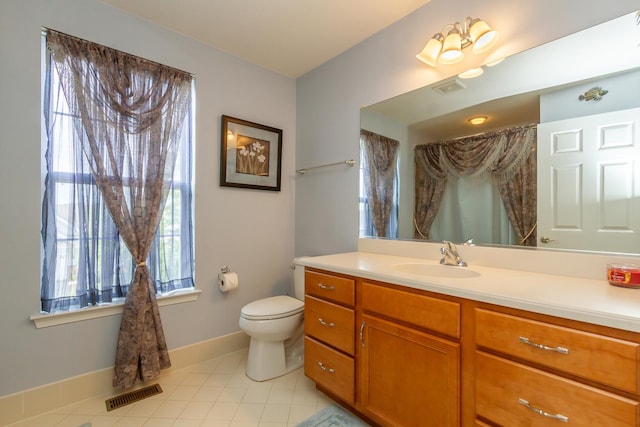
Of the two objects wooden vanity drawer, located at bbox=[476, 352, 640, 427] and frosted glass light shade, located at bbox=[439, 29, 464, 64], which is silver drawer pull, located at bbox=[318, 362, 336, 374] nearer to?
wooden vanity drawer, located at bbox=[476, 352, 640, 427]

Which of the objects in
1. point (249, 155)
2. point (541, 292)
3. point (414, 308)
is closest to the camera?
point (541, 292)

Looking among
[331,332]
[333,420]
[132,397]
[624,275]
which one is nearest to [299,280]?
[331,332]

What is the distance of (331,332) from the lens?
1.54 meters

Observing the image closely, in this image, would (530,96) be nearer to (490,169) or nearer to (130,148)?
(490,169)

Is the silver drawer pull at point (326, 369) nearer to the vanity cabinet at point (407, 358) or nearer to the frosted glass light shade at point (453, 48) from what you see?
the vanity cabinet at point (407, 358)

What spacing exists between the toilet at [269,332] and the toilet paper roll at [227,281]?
0.29 m

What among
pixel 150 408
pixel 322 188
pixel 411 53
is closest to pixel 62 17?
pixel 322 188

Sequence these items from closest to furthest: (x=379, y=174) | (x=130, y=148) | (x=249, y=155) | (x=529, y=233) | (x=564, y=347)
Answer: (x=564, y=347) → (x=529, y=233) → (x=130, y=148) → (x=379, y=174) → (x=249, y=155)

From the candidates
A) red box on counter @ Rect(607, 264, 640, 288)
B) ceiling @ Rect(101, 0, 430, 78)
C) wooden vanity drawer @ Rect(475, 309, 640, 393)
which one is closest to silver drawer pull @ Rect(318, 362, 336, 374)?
wooden vanity drawer @ Rect(475, 309, 640, 393)

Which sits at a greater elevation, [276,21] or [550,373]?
[276,21]

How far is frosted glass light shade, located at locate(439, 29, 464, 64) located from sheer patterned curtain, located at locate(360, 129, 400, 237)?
57 centimetres

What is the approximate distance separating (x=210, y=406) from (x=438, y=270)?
59.6 inches

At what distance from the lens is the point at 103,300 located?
5.65ft

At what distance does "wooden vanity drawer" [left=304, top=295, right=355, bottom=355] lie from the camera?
1.44 m
